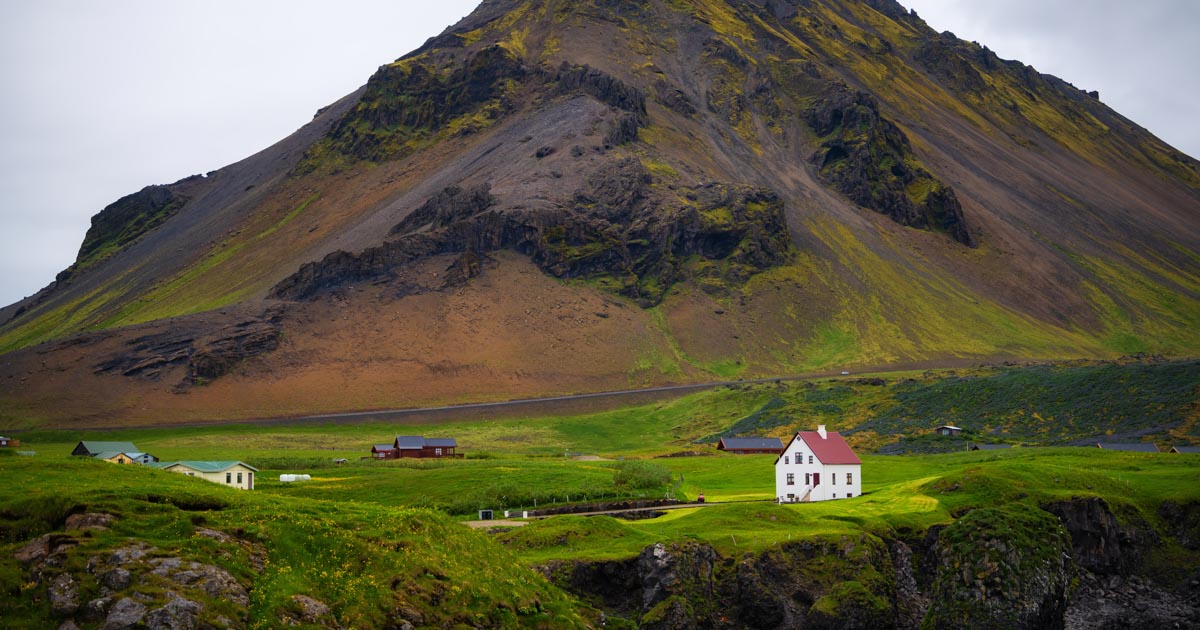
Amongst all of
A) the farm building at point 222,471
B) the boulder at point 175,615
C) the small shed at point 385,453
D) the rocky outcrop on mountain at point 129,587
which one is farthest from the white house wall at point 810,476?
the small shed at point 385,453

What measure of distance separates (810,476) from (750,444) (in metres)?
56.9

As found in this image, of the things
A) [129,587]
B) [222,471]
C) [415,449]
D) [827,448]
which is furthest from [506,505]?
[415,449]

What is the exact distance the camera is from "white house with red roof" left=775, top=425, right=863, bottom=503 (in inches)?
3278

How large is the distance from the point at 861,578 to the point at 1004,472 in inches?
786

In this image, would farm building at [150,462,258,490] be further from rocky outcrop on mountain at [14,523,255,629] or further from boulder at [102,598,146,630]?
boulder at [102,598,146,630]

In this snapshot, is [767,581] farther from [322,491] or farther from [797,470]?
[322,491]

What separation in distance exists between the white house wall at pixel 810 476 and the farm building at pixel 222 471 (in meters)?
42.8

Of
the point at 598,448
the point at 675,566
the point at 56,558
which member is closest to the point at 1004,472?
the point at 675,566

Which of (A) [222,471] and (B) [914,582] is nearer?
(B) [914,582]

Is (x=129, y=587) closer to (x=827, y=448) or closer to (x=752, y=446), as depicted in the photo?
(x=827, y=448)

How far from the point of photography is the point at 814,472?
83500mm

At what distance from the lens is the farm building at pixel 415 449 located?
14012cm

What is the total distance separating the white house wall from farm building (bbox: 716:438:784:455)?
52.2 m

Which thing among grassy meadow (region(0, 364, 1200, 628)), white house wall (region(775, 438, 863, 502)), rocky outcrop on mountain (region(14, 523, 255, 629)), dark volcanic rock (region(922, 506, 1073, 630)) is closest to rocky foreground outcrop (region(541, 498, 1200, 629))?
dark volcanic rock (region(922, 506, 1073, 630))
